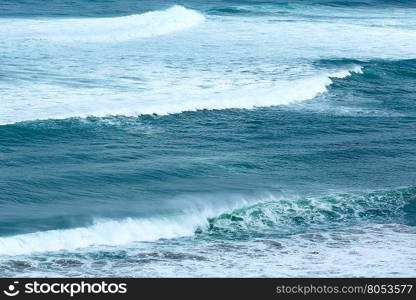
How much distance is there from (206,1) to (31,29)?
60.2 ft

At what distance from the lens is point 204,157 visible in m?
18.6

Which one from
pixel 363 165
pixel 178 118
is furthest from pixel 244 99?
pixel 363 165

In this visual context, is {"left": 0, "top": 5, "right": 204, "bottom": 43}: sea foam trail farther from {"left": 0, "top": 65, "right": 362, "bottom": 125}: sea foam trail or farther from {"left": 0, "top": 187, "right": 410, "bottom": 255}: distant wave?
{"left": 0, "top": 187, "right": 410, "bottom": 255}: distant wave

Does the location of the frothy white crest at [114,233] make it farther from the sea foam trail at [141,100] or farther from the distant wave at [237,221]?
the sea foam trail at [141,100]

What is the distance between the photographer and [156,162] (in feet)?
59.6

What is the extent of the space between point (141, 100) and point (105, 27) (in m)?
16.6

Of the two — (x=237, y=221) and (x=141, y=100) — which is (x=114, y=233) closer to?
(x=237, y=221)

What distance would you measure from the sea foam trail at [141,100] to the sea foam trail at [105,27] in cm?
1061

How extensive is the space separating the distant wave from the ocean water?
0.03m

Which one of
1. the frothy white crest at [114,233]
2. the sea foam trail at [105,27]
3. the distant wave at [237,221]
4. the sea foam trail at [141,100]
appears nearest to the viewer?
the frothy white crest at [114,233]

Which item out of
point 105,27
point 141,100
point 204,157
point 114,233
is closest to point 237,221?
point 114,233

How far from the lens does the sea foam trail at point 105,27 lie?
35.8 m

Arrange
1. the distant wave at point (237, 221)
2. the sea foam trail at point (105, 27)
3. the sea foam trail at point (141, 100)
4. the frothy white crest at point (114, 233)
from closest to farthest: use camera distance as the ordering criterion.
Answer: the frothy white crest at point (114, 233), the distant wave at point (237, 221), the sea foam trail at point (141, 100), the sea foam trail at point (105, 27)

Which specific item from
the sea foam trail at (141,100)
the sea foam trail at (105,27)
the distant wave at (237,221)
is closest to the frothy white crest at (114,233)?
the distant wave at (237,221)
